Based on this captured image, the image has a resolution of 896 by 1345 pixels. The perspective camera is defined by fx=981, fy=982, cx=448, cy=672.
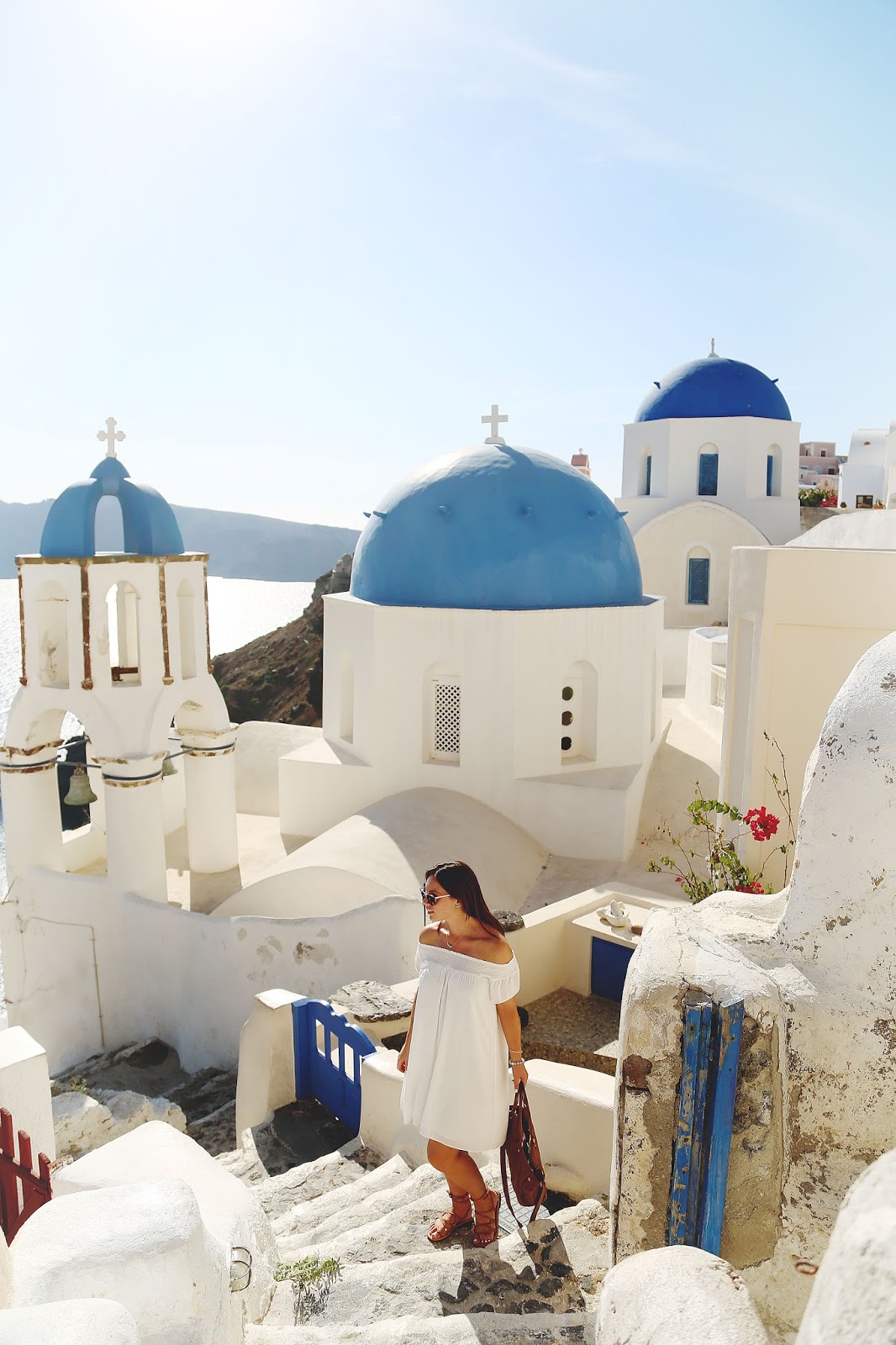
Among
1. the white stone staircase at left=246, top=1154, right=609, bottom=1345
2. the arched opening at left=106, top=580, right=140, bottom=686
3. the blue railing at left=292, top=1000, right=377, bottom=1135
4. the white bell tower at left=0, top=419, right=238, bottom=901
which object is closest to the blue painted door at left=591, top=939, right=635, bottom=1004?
the blue railing at left=292, top=1000, right=377, bottom=1135

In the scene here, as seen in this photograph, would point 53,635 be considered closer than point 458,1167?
No

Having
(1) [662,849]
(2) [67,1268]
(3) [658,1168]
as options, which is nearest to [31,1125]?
(2) [67,1268]

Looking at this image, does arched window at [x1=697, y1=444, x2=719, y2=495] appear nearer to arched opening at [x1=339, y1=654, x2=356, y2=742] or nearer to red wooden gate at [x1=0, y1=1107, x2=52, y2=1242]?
arched opening at [x1=339, y1=654, x2=356, y2=742]

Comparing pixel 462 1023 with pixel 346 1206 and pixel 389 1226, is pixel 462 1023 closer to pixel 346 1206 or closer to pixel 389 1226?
pixel 389 1226

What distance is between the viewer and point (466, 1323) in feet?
10.4

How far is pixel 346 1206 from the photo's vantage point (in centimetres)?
473

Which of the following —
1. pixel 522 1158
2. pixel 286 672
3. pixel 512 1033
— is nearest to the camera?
pixel 512 1033

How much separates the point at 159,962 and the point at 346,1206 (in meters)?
6.01

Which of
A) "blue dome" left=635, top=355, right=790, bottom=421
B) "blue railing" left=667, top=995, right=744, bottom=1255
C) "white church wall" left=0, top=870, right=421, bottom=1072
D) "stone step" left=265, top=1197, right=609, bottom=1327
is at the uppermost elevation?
"blue dome" left=635, top=355, right=790, bottom=421

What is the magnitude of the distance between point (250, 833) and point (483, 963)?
1020cm

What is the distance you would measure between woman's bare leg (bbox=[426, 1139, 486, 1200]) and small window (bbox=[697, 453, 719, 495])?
1885 centimetres

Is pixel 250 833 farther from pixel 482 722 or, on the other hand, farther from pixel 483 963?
pixel 483 963

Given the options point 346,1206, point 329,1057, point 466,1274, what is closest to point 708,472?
point 329,1057

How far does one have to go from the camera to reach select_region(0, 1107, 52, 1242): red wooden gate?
381 cm
